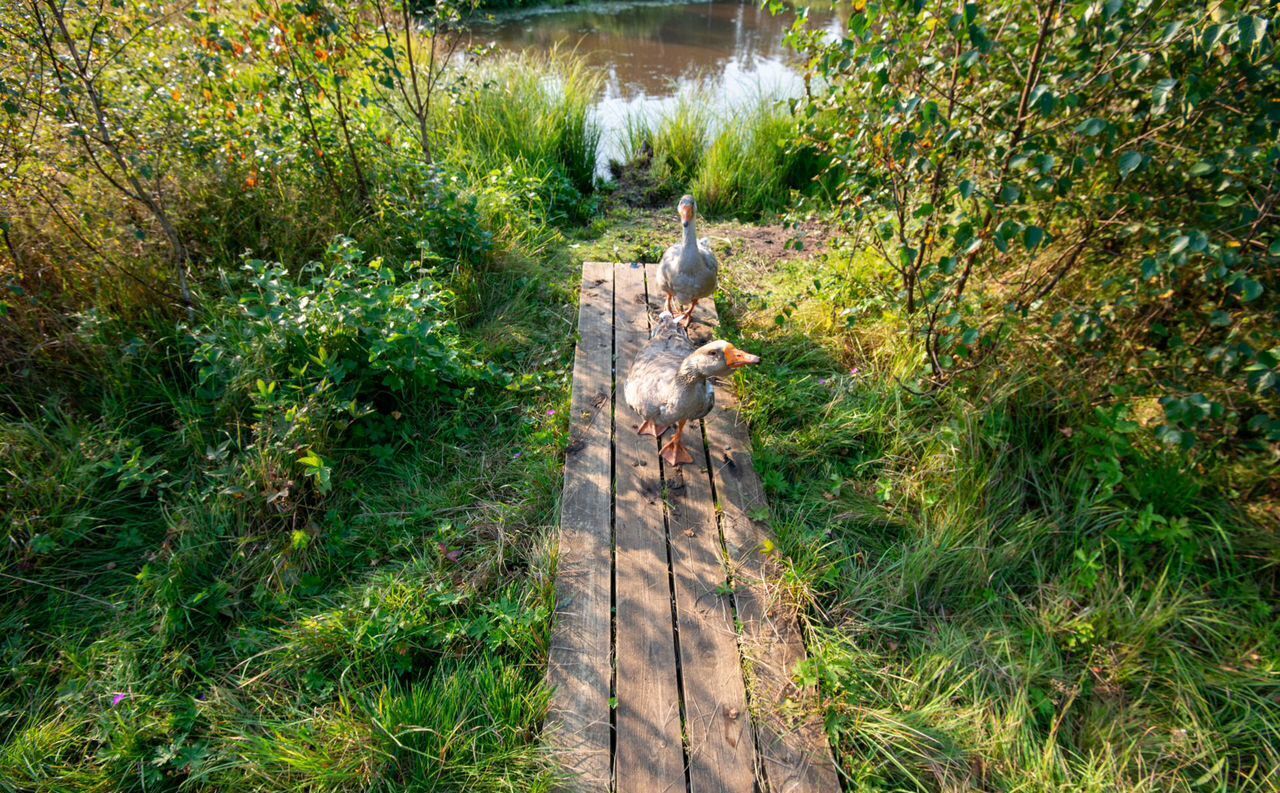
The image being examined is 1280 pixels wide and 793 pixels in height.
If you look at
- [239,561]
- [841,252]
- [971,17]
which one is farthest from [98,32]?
[841,252]

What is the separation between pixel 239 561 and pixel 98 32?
2.98m

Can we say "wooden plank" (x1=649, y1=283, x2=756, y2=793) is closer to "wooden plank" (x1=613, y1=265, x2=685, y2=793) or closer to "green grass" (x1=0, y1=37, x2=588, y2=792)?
"wooden plank" (x1=613, y1=265, x2=685, y2=793)

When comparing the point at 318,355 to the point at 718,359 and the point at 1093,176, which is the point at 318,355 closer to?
the point at 718,359

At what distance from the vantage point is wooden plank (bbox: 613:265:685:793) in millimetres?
2037

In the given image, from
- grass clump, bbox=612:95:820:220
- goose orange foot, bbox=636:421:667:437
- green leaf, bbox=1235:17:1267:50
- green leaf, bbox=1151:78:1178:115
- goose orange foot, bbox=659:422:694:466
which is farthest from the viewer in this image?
grass clump, bbox=612:95:820:220

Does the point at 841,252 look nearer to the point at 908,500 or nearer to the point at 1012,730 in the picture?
the point at 908,500

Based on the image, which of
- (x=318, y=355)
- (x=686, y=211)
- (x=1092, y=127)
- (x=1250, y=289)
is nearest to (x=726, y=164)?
(x=686, y=211)

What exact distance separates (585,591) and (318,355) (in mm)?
2064

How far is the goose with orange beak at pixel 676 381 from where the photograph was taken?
9.06 ft

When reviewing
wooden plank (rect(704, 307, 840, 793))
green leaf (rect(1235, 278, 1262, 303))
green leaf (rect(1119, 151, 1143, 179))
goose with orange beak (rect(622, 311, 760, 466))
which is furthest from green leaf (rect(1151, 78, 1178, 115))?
wooden plank (rect(704, 307, 840, 793))

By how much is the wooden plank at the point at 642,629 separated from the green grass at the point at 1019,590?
0.54m

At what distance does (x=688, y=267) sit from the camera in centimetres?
378

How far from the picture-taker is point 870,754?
2.12 metres

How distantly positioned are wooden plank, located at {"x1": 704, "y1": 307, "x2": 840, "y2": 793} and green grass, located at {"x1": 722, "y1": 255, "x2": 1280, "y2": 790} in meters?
0.08
